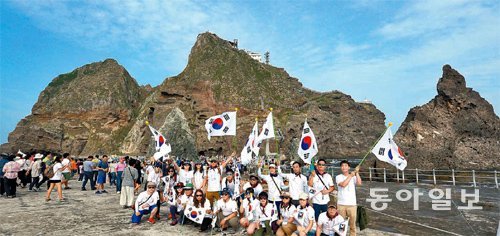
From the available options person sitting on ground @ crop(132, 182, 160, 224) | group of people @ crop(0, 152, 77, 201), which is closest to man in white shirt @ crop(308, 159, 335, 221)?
person sitting on ground @ crop(132, 182, 160, 224)

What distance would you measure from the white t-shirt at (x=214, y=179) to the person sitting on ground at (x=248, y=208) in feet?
5.15

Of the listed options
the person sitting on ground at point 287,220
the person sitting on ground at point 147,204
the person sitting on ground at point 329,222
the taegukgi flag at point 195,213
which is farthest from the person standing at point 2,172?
the person sitting on ground at point 329,222

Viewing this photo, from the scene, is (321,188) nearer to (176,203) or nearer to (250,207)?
(250,207)

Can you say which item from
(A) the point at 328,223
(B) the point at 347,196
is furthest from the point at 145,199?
(B) the point at 347,196

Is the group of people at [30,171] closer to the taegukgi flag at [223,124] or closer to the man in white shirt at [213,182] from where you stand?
the taegukgi flag at [223,124]

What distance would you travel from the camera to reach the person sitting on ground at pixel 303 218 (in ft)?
22.4

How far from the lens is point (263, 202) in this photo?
749 cm

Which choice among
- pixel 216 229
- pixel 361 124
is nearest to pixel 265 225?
pixel 216 229

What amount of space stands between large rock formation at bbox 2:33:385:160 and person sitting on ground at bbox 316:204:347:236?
6862cm

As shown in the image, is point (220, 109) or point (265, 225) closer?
point (265, 225)

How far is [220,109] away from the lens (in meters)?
82.4

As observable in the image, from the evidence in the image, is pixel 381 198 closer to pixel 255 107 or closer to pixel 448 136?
pixel 448 136

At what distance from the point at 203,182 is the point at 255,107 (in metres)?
76.4

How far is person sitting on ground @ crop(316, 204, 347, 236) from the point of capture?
650cm
